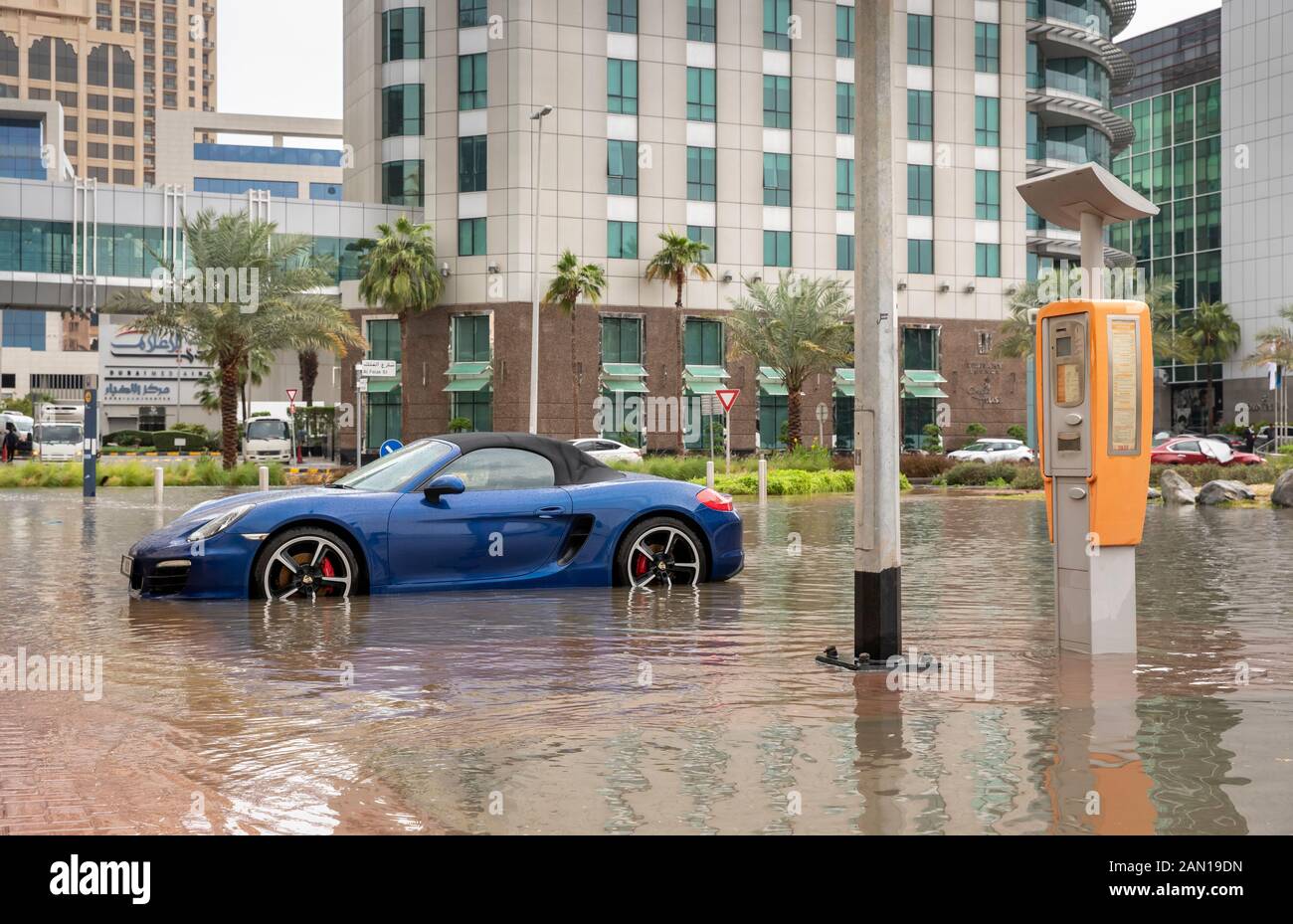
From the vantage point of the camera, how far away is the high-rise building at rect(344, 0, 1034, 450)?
5925 centimetres

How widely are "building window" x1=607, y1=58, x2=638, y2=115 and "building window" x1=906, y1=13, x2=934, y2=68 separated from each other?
1407 centimetres

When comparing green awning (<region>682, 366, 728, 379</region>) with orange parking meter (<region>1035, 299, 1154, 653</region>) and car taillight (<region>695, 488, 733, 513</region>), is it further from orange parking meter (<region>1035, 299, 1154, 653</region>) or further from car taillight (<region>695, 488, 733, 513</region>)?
A: orange parking meter (<region>1035, 299, 1154, 653</region>)

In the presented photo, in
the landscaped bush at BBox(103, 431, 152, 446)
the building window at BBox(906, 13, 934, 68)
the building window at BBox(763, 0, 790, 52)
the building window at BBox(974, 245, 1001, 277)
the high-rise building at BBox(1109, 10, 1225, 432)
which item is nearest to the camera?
the building window at BBox(763, 0, 790, 52)

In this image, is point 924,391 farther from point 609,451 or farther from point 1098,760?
point 1098,760

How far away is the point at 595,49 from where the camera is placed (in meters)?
60.4

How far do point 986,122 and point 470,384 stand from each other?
2854cm

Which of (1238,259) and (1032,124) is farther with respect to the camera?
(1238,259)

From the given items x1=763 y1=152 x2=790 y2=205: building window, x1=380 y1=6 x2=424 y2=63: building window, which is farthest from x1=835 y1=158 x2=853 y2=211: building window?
x1=380 y1=6 x2=424 y2=63: building window

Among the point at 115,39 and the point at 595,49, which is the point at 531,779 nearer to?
the point at 595,49

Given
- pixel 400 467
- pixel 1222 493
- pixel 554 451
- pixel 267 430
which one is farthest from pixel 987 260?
pixel 400 467

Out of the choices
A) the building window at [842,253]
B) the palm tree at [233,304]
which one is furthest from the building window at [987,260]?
the palm tree at [233,304]
